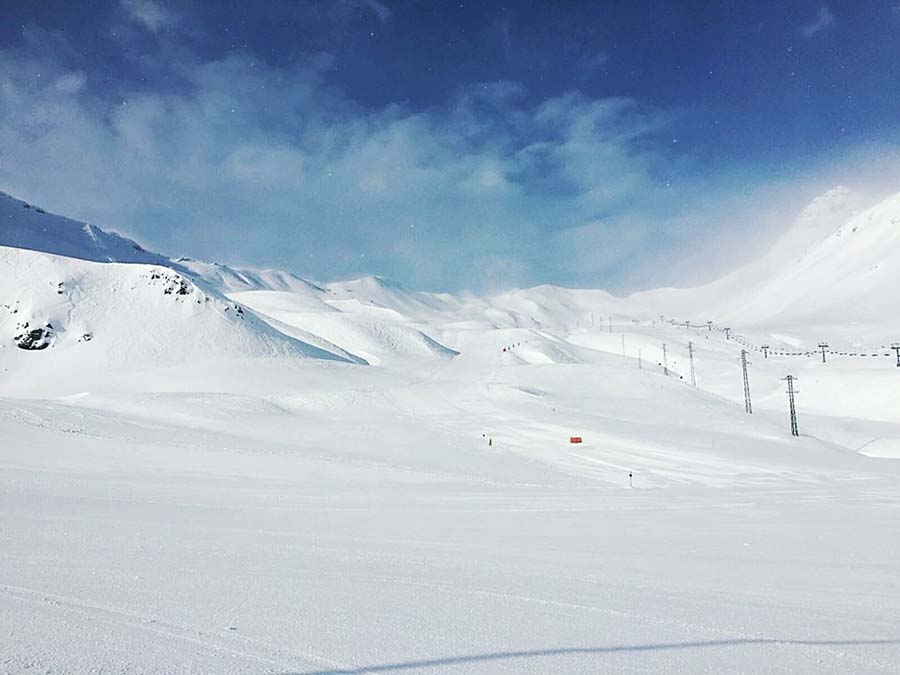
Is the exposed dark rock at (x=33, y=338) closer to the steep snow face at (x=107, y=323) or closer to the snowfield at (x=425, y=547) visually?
the steep snow face at (x=107, y=323)

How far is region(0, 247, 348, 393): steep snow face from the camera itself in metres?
81.8

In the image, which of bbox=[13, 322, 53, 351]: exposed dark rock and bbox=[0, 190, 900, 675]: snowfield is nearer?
bbox=[0, 190, 900, 675]: snowfield

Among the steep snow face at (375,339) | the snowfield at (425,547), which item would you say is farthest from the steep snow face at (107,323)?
the snowfield at (425,547)

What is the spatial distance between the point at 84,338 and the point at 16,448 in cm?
7509

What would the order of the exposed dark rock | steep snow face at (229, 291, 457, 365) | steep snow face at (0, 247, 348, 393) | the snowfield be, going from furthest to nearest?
steep snow face at (229, 291, 457, 365)
the exposed dark rock
steep snow face at (0, 247, 348, 393)
the snowfield

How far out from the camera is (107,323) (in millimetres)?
90562

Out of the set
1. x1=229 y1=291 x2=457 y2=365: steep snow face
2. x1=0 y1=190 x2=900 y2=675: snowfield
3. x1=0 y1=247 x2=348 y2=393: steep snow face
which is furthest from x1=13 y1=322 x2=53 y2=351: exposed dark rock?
x1=229 y1=291 x2=457 y2=365: steep snow face

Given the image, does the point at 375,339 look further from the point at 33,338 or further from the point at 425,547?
the point at 425,547

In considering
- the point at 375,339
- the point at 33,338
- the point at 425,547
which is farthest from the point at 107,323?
the point at 425,547

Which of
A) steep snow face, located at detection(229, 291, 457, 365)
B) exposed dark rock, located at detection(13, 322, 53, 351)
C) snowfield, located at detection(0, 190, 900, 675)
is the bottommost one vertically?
snowfield, located at detection(0, 190, 900, 675)

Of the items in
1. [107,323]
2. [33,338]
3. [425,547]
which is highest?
[107,323]

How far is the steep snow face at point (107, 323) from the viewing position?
3219 inches

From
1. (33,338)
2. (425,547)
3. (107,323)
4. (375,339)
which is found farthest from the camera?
(375,339)

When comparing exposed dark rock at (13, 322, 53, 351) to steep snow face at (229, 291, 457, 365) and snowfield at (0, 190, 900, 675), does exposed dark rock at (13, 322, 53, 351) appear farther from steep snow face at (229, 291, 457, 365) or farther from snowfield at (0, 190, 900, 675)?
steep snow face at (229, 291, 457, 365)
